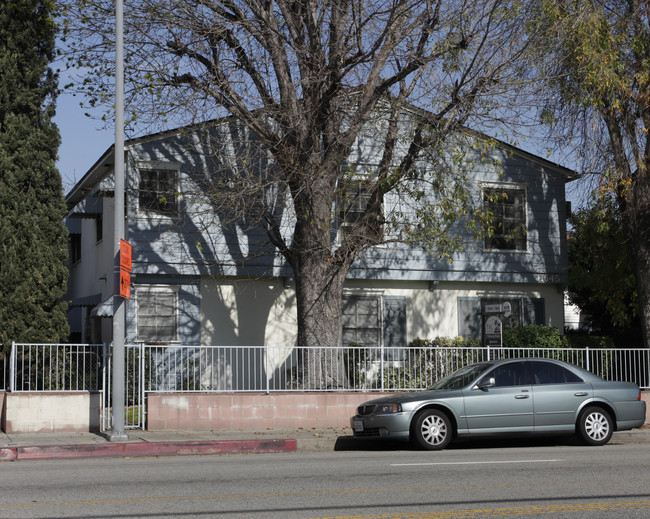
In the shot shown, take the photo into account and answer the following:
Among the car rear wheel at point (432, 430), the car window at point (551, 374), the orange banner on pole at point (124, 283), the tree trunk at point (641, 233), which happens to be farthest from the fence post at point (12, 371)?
the tree trunk at point (641, 233)

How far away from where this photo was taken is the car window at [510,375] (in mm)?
14555

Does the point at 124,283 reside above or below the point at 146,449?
above

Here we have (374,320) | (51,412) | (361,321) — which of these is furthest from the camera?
(374,320)

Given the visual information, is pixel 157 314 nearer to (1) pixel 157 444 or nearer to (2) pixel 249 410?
(2) pixel 249 410

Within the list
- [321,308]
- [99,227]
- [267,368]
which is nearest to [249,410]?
[267,368]

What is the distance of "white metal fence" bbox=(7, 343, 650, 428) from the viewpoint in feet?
53.5

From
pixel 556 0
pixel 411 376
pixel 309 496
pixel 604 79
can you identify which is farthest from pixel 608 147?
pixel 309 496

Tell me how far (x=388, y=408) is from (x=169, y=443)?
3.60 meters

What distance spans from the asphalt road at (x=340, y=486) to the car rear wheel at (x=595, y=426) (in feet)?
4.54

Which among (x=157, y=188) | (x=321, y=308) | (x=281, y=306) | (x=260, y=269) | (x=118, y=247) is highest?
(x=157, y=188)

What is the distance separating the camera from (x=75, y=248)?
28219 millimetres

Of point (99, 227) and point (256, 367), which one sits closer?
point (256, 367)

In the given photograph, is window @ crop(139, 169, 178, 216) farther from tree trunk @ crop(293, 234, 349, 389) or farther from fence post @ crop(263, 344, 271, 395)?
fence post @ crop(263, 344, 271, 395)

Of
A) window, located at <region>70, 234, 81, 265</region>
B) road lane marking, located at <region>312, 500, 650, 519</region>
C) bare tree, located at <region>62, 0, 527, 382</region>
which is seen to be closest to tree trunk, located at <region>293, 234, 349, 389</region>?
bare tree, located at <region>62, 0, 527, 382</region>
